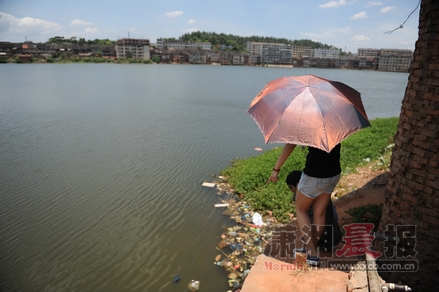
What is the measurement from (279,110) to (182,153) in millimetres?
7315

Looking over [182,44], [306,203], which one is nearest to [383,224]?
[306,203]

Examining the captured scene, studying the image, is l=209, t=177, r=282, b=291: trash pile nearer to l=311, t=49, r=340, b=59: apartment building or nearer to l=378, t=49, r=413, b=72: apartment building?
l=378, t=49, r=413, b=72: apartment building

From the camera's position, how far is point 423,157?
2906 millimetres

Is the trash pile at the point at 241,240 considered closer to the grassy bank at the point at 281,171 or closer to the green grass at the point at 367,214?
the grassy bank at the point at 281,171

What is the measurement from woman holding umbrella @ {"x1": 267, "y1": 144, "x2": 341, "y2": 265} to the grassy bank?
2154mm

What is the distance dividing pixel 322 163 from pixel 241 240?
2.73m

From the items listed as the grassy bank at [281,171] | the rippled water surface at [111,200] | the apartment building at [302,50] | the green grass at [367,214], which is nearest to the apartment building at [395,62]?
the apartment building at [302,50]

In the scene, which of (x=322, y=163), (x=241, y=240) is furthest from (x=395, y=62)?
(x=322, y=163)

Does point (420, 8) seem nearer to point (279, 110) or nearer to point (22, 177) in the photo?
point (279, 110)

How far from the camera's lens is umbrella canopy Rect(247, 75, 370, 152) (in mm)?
2648

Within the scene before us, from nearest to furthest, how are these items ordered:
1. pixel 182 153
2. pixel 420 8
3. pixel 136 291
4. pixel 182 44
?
1. pixel 420 8
2. pixel 136 291
3. pixel 182 153
4. pixel 182 44

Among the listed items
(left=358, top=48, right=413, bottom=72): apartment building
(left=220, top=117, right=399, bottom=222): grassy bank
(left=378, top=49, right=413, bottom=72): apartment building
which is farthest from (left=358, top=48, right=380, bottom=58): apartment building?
(left=220, top=117, right=399, bottom=222): grassy bank

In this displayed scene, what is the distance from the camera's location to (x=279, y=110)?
2.83 meters

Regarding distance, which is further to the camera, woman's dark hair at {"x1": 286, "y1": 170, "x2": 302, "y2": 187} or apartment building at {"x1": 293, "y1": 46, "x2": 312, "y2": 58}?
apartment building at {"x1": 293, "y1": 46, "x2": 312, "y2": 58}
